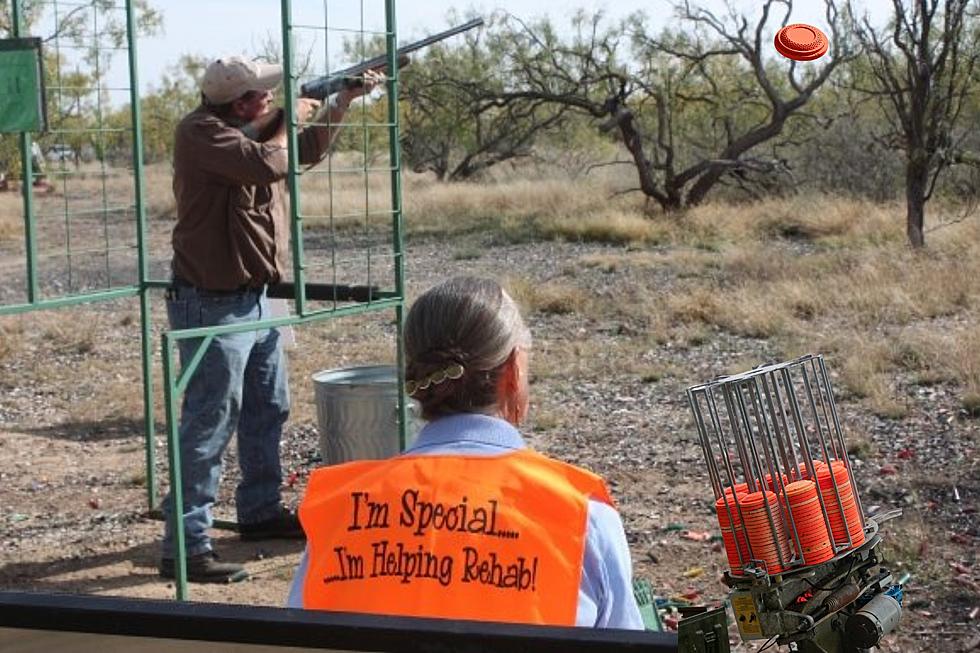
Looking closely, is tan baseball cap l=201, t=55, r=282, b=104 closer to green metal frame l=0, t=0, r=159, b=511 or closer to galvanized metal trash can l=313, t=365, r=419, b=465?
green metal frame l=0, t=0, r=159, b=511

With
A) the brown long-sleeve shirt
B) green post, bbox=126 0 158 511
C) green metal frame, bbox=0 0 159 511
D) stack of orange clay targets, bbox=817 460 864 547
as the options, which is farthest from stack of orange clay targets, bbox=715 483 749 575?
green post, bbox=126 0 158 511

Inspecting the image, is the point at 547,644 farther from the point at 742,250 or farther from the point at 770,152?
the point at 770,152

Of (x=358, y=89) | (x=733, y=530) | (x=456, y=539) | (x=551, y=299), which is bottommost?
(x=551, y=299)

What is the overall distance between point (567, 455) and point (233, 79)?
2.96m

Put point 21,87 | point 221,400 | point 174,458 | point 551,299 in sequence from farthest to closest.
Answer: point 551,299
point 21,87
point 221,400
point 174,458

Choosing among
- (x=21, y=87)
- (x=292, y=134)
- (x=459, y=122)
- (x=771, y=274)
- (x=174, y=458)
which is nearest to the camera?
(x=174, y=458)

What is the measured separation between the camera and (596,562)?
6.75 ft

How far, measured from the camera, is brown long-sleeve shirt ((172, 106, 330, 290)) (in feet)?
17.7

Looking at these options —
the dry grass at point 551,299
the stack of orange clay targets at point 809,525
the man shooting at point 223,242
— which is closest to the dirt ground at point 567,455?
the dry grass at point 551,299

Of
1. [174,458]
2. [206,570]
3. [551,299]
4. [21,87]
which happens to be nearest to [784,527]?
[174,458]

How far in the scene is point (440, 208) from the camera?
81.8 feet

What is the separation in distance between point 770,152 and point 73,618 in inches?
961

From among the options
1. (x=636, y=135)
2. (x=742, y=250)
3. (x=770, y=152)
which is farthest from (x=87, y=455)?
(x=770, y=152)

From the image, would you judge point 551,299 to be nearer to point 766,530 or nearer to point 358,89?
point 358,89
